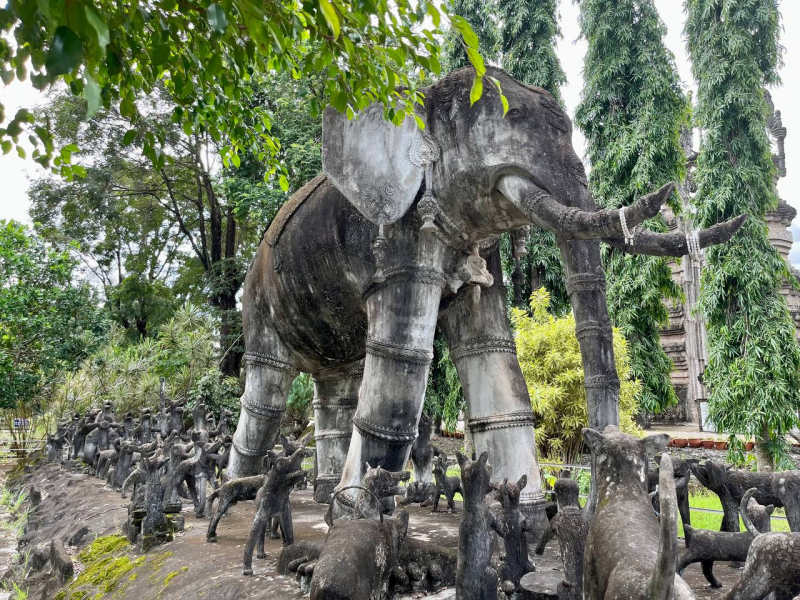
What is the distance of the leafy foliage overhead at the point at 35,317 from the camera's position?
47.1 ft

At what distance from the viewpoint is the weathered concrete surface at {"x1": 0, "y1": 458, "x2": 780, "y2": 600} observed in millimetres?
3926

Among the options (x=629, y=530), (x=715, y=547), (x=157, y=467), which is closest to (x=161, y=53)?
(x=629, y=530)

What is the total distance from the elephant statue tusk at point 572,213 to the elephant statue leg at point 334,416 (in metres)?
2.70

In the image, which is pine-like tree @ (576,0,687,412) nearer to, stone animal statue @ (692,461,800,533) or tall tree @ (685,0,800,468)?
tall tree @ (685,0,800,468)

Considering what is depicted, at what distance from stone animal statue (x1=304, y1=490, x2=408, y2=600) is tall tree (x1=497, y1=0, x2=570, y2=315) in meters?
10.9

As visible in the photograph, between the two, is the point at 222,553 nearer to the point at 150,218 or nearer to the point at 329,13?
the point at 329,13

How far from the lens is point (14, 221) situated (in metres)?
14.8

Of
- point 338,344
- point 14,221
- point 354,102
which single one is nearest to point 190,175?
point 14,221

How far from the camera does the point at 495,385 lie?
5.25 m

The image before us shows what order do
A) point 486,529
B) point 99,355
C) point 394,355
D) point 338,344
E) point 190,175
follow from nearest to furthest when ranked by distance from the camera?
point 486,529
point 394,355
point 338,344
point 99,355
point 190,175

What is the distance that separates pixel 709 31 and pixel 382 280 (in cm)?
993

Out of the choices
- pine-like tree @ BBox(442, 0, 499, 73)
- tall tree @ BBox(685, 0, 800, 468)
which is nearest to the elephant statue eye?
tall tree @ BBox(685, 0, 800, 468)

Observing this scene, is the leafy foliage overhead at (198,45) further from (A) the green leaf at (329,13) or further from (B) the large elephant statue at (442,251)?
(B) the large elephant statue at (442,251)

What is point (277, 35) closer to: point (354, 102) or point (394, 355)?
point (354, 102)
